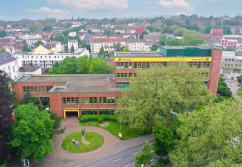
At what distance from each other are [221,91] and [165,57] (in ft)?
83.7

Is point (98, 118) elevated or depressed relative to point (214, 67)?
depressed

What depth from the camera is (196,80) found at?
42.0 metres

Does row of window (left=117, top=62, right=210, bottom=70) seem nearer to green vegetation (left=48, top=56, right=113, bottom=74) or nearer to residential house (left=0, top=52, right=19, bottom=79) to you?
green vegetation (left=48, top=56, right=113, bottom=74)

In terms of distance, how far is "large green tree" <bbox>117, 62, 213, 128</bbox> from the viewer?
37.7 metres

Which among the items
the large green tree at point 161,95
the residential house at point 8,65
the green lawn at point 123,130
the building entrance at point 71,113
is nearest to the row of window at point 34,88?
the building entrance at point 71,113

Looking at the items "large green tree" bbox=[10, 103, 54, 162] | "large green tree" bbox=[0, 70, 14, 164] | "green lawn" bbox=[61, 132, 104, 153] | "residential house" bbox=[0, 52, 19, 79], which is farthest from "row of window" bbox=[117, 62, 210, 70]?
"residential house" bbox=[0, 52, 19, 79]

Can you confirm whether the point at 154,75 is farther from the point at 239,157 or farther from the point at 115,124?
the point at 239,157

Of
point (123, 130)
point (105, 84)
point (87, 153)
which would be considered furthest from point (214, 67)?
point (87, 153)

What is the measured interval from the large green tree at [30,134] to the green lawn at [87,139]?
715cm

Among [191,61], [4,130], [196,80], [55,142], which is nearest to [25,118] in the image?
[4,130]

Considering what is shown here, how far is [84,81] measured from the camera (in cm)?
5712

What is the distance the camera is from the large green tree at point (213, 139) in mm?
21953

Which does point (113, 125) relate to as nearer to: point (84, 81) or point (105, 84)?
point (105, 84)

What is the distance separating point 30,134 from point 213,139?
78.5 feet
